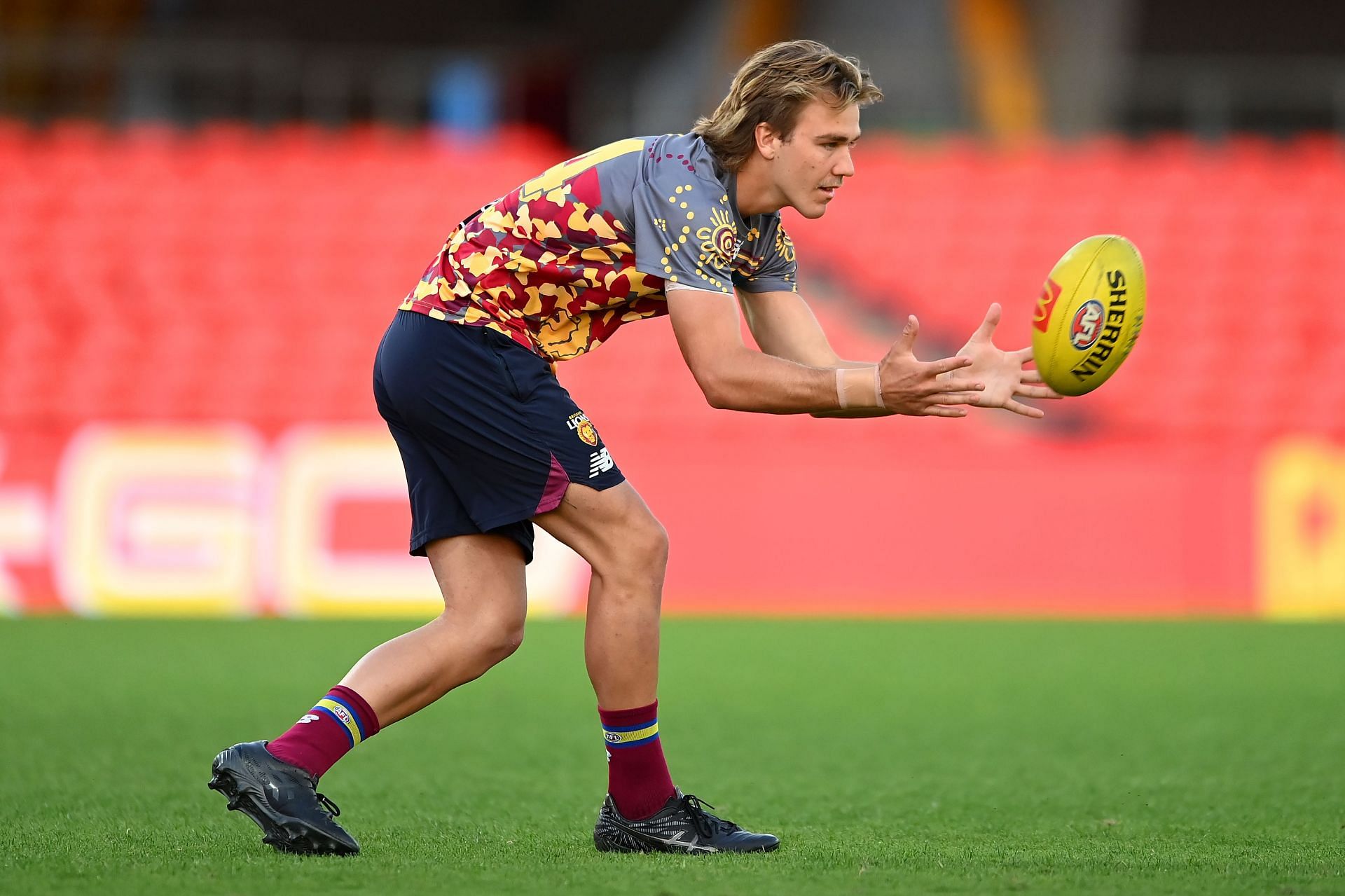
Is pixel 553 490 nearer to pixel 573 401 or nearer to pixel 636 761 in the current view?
pixel 573 401

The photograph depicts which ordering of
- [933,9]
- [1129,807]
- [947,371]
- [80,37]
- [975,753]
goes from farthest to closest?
[80,37] → [933,9] → [975,753] → [1129,807] → [947,371]

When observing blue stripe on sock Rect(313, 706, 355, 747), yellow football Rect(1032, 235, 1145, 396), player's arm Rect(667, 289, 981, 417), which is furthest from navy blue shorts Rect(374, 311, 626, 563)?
yellow football Rect(1032, 235, 1145, 396)

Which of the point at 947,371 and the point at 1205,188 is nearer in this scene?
the point at 947,371

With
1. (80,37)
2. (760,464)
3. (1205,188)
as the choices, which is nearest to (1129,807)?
(760,464)

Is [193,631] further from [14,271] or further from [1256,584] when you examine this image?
[1256,584]

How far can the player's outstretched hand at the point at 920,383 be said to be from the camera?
3490 mm

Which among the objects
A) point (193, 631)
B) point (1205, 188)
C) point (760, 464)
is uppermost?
point (1205, 188)

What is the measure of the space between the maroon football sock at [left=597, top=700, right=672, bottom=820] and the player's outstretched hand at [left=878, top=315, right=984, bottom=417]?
3.16 ft

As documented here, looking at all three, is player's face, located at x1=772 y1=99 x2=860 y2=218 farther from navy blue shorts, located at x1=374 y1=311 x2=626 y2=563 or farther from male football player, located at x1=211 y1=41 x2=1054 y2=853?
navy blue shorts, located at x1=374 y1=311 x2=626 y2=563

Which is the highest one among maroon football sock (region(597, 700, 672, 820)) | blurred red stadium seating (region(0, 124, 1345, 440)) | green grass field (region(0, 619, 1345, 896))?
blurred red stadium seating (region(0, 124, 1345, 440))

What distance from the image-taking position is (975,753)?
5.43 metres

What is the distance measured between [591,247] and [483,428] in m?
0.50

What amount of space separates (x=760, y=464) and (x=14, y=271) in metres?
6.89

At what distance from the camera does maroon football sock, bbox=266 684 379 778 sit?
362 centimetres
